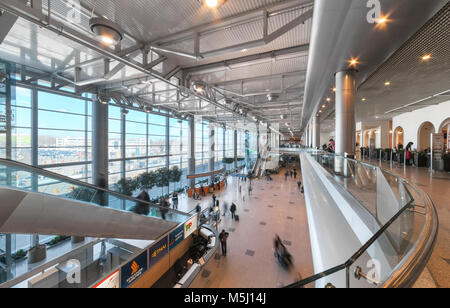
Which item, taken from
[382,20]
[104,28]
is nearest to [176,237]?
[104,28]

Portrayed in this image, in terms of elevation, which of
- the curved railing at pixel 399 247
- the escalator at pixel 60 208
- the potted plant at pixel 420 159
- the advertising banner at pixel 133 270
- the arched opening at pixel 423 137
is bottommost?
the advertising banner at pixel 133 270

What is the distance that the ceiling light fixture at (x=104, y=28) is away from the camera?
3.39 m

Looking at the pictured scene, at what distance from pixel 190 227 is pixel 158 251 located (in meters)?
2.22

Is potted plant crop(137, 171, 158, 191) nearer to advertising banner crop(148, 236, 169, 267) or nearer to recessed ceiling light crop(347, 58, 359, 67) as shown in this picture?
advertising banner crop(148, 236, 169, 267)

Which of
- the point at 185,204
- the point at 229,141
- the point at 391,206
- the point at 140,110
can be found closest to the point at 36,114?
the point at 140,110

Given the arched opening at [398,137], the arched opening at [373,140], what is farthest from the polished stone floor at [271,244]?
the arched opening at [373,140]

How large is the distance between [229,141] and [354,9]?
30.0m

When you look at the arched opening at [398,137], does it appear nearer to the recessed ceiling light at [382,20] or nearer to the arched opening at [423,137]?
the arched opening at [423,137]

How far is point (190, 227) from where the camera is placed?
Result: 8.68 m

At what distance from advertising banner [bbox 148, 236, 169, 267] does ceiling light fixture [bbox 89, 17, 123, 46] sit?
671cm

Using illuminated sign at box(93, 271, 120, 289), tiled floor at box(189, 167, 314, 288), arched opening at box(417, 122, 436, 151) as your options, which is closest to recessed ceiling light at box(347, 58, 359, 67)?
tiled floor at box(189, 167, 314, 288)

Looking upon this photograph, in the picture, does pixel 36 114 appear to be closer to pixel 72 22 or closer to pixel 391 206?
pixel 72 22

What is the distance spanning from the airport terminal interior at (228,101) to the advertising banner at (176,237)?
0.07 metres

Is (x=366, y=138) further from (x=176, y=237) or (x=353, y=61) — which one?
(x=176, y=237)
